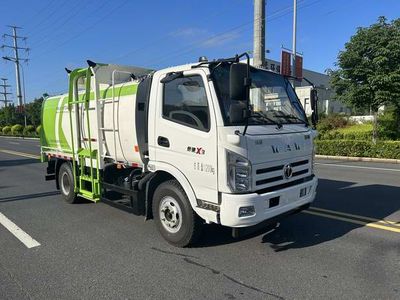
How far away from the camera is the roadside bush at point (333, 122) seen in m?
30.2

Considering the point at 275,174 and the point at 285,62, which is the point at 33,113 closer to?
the point at 285,62

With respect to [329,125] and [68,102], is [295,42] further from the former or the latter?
[68,102]

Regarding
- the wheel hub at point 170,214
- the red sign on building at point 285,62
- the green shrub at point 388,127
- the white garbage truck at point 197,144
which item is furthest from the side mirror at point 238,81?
the green shrub at point 388,127

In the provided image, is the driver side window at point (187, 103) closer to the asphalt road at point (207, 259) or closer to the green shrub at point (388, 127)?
the asphalt road at point (207, 259)

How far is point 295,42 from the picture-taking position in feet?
74.7

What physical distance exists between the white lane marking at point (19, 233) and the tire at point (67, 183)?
128cm

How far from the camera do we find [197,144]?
4621mm

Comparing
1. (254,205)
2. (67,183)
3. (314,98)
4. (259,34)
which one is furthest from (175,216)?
(259,34)

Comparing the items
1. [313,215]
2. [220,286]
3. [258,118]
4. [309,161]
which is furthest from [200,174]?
[313,215]

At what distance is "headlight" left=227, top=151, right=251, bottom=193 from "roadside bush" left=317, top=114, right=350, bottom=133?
2679 cm

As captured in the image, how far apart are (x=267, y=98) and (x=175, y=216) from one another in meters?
2.05

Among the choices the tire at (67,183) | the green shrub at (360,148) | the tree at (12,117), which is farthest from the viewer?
the tree at (12,117)

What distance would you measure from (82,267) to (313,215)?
12.9 ft

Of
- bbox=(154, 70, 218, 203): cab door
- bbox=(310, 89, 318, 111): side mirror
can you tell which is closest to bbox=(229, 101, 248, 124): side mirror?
bbox=(154, 70, 218, 203): cab door
